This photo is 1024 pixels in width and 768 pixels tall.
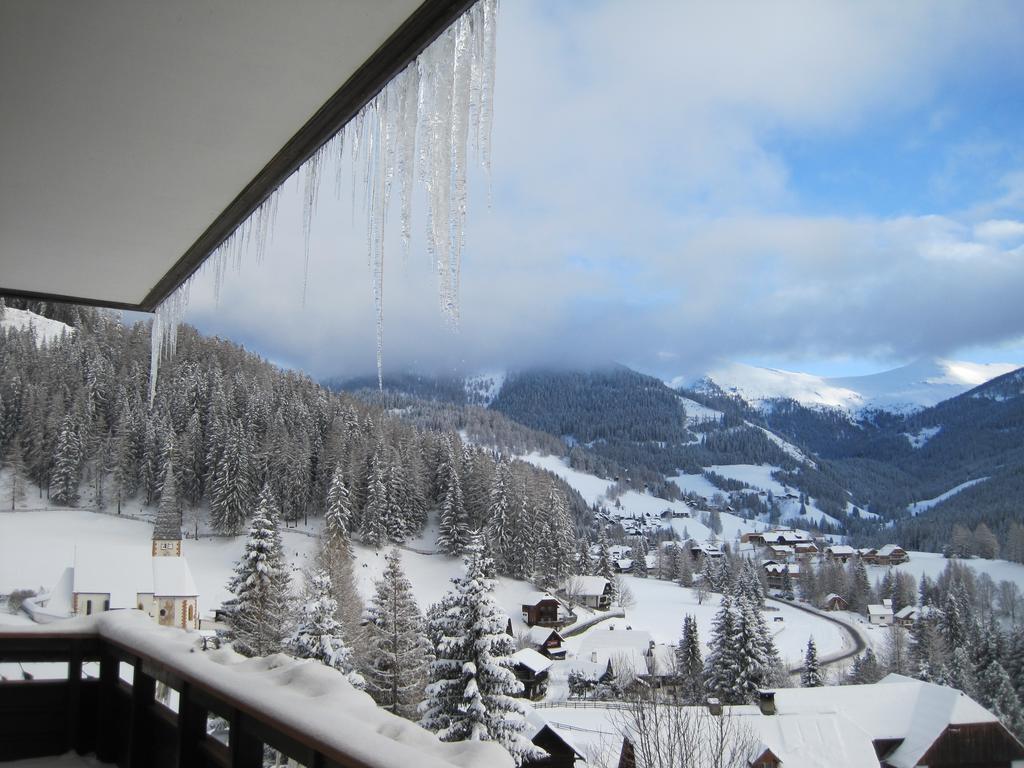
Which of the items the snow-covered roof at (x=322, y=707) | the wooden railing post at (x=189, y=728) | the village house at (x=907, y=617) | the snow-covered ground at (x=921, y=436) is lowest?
the village house at (x=907, y=617)

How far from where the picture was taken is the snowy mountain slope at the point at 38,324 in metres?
47.3

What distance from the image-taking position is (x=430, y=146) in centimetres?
185

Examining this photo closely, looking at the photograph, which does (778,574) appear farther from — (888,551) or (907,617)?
(907,617)

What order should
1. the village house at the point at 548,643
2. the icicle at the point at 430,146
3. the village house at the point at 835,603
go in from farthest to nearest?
the village house at the point at 835,603
the village house at the point at 548,643
the icicle at the point at 430,146

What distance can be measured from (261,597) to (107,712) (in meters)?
16.1

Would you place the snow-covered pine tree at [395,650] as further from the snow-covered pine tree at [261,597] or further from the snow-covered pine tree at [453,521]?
the snow-covered pine tree at [453,521]

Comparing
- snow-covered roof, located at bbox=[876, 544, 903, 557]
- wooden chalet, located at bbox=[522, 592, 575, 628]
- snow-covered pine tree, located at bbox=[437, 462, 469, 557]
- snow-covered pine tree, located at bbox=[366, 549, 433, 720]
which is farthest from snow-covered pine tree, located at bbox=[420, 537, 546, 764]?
snow-covered roof, located at bbox=[876, 544, 903, 557]

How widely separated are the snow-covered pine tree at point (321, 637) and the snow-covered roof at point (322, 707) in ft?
38.0

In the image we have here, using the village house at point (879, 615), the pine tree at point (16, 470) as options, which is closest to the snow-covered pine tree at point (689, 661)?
the village house at point (879, 615)

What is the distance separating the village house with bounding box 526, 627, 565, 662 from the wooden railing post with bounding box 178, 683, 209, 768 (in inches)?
1194

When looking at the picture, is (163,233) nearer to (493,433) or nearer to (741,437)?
(493,433)

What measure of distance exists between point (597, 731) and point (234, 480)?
1060 inches

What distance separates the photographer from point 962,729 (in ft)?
59.6

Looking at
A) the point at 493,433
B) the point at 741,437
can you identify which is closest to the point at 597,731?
the point at 493,433
